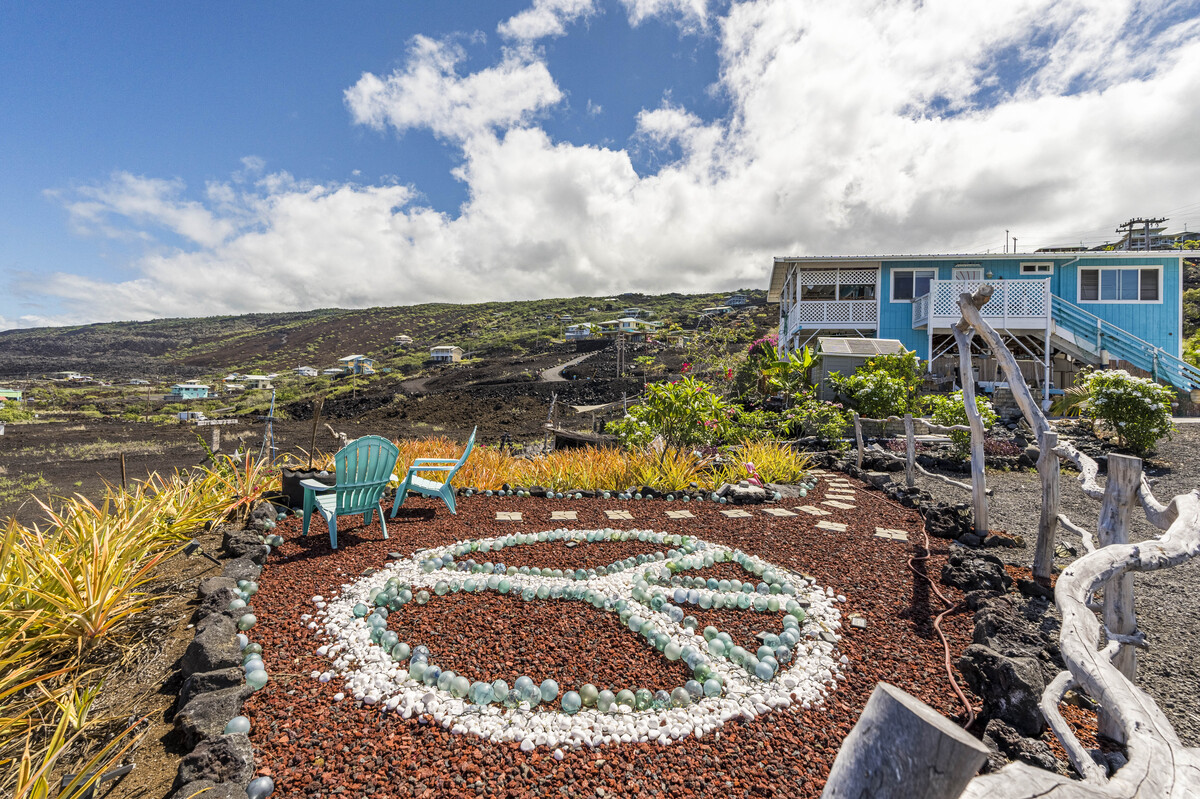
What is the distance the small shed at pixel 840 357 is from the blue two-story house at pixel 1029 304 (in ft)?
9.62

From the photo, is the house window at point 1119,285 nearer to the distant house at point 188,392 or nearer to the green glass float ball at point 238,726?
the green glass float ball at point 238,726

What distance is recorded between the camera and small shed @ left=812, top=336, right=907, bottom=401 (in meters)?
12.3

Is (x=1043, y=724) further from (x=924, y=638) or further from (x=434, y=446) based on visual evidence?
Answer: (x=434, y=446)

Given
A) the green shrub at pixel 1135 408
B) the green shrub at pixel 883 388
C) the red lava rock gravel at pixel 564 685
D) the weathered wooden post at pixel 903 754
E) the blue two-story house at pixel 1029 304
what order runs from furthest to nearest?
the blue two-story house at pixel 1029 304
the green shrub at pixel 883 388
the green shrub at pixel 1135 408
the red lava rock gravel at pixel 564 685
the weathered wooden post at pixel 903 754

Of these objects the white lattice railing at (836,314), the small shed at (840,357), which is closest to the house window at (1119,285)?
the white lattice railing at (836,314)

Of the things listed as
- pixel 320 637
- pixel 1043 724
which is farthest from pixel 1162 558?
pixel 320 637

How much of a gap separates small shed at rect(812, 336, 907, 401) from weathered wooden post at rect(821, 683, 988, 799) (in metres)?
12.3

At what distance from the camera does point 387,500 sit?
5590 mm

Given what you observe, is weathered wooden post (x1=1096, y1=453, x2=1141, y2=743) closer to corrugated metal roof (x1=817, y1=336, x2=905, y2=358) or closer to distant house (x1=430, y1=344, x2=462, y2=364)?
corrugated metal roof (x1=817, y1=336, x2=905, y2=358)

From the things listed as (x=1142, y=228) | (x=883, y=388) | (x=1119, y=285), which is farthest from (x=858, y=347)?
(x=1142, y=228)

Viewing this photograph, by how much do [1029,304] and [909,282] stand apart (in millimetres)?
3229

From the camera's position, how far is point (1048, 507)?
3.18m

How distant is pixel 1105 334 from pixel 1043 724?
18.1m

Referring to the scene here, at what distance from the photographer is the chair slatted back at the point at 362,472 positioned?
4.16m
